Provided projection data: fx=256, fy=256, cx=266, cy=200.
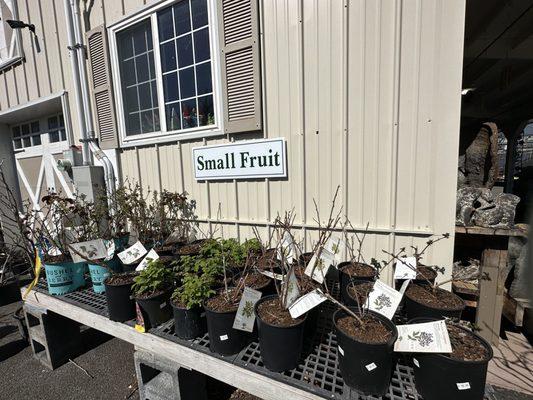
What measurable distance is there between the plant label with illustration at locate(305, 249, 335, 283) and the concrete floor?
1234mm

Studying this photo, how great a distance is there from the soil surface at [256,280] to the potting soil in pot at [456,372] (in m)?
1.00

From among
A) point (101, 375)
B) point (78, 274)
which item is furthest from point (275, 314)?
point (78, 274)

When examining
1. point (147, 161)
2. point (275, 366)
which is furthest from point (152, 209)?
point (275, 366)

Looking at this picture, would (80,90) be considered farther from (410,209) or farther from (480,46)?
(480,46)

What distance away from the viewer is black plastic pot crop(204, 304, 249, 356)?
1.49 metres

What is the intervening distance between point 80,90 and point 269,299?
12.8 feet

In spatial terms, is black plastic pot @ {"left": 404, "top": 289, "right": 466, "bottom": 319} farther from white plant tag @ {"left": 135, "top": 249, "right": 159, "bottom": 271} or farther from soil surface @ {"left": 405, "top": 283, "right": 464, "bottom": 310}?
white plant tag @ {"left": 135, "top": 249, "right": 159, "bottom": 271}

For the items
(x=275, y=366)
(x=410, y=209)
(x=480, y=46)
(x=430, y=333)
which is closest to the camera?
(x=430, y=333)

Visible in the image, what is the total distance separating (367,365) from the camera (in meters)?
1.20

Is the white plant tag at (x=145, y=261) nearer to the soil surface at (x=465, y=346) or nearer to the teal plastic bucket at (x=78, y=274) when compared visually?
the teal plastic bucket at (x=78, y=274)

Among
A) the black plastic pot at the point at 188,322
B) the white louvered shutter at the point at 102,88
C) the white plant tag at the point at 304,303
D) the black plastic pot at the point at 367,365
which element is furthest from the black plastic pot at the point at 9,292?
the black plastic pot at the point at 367,365

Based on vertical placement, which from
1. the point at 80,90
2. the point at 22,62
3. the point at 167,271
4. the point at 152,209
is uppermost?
the point at 22,62

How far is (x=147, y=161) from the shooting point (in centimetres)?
329

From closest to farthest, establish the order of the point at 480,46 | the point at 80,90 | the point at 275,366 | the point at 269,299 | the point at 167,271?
the point at 275,366 < the point at 269,299 < the point at 167,271 < the point at 480,46 < the point at 80,90
